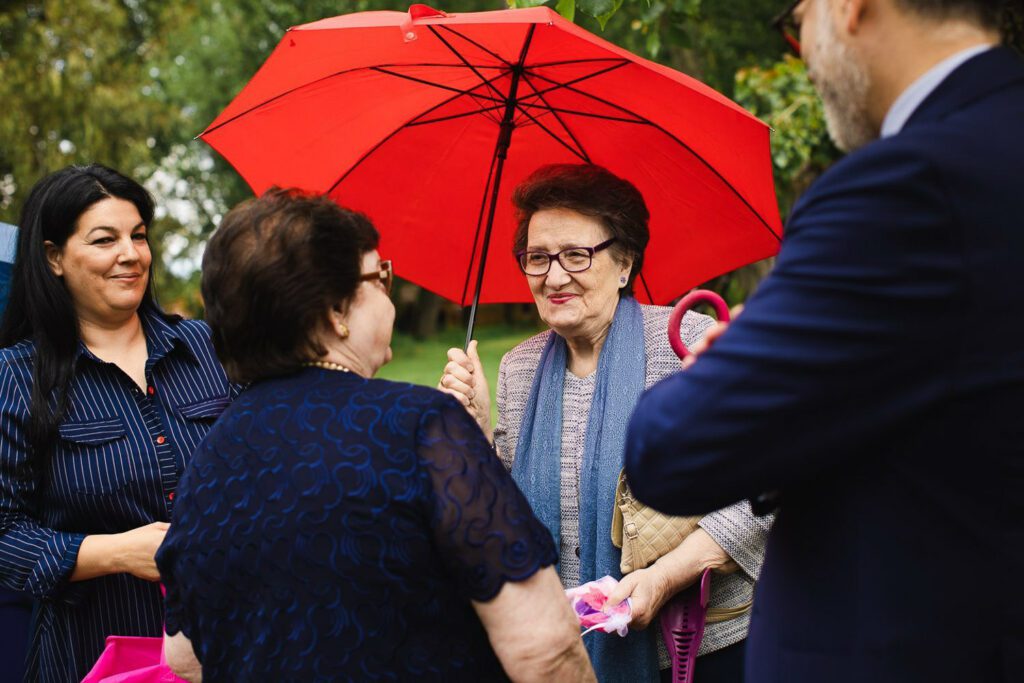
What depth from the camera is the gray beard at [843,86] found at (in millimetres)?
1458

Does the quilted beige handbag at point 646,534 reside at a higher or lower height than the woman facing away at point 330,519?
lower

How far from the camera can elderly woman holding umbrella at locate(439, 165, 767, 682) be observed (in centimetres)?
264

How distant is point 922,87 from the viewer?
139cm

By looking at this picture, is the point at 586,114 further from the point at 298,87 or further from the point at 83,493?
the point at 83,493

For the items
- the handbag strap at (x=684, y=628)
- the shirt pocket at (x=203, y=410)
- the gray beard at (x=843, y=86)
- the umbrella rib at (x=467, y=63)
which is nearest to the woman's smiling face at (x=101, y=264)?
the shirt pocket at (x=203, y=410)

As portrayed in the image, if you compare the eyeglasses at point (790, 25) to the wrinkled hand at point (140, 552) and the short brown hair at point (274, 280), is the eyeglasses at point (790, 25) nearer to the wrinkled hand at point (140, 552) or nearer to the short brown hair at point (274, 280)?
the short brown hair at point (274, 280)

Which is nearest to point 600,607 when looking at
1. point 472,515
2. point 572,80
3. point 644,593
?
point 644,593

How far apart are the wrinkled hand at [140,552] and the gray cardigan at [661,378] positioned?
3.53ft

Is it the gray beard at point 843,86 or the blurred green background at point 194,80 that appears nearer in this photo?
the gray beard at point 843,86

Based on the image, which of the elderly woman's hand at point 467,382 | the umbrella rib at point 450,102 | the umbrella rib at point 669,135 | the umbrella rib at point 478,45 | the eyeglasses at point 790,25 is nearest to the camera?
the eyeglasses at point 790,25

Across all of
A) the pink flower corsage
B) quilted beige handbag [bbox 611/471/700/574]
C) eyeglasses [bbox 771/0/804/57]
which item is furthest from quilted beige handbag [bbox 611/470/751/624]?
eyeglasses [bbox 771/0/804/57]

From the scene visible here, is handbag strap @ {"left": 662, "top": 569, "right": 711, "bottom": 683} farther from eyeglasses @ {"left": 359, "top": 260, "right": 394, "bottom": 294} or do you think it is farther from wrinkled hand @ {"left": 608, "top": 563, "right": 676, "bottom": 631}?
eyeglasses @ {"left": 359, "top": 260, "right": 394, "bottom": 294}

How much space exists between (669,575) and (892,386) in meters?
1.42

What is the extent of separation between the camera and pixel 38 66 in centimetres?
1498
